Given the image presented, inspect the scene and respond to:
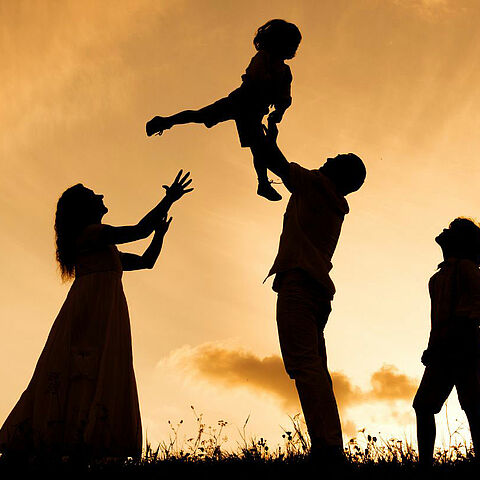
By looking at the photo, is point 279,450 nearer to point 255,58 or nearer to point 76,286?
point 76,286

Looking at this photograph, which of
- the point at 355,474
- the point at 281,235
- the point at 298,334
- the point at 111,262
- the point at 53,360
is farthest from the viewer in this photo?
the point at 111,262

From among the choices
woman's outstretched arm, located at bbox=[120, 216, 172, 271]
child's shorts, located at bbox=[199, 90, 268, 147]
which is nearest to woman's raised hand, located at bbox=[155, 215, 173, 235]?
woman's outstretched arm, located at bbox=[120, 216, 172, 271]

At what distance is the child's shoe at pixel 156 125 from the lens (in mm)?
5997

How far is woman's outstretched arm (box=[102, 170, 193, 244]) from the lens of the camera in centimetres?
579

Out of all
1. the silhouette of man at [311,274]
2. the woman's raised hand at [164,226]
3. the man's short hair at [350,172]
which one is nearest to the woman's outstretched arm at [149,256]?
the woman's raised hand at [164,226]

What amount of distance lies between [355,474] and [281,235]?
176 centimetres

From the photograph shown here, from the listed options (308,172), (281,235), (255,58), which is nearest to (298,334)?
(281,235)

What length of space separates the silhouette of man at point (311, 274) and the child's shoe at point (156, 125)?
1.08 meters

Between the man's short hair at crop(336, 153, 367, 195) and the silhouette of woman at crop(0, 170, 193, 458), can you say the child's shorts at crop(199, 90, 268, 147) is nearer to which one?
the silhouette of woman at crop(0, 170, 193, 458)

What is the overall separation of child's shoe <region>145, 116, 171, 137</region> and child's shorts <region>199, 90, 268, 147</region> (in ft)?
1.12

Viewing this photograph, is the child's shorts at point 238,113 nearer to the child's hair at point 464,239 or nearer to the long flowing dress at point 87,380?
the long flowing dress at point 87,380

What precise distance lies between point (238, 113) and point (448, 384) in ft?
9.90

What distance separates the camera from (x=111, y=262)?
5.87 m

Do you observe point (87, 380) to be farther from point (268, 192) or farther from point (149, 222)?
point (268, 192)
